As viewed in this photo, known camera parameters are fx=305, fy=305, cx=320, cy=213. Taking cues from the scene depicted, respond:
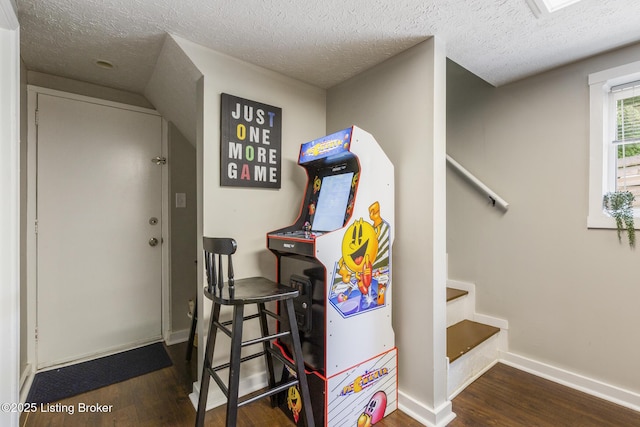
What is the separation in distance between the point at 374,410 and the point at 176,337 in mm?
1837

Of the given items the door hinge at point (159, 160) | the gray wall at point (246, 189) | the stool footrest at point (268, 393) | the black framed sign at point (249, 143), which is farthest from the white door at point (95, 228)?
the stool footrest at point (268, 393)

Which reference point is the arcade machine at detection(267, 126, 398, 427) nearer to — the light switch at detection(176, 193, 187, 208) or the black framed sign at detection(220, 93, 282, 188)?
the black framed sign at detection(220, 93, 282, 188)

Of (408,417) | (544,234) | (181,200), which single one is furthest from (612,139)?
(181,200)

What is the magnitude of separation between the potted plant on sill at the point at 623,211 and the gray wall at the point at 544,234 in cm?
6

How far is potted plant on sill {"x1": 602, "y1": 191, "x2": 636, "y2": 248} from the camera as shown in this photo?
179 cm

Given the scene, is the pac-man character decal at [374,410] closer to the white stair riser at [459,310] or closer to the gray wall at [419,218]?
the gray wall at [419,218]

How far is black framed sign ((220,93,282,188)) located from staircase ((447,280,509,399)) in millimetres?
1608

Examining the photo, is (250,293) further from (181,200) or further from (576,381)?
(576,381)

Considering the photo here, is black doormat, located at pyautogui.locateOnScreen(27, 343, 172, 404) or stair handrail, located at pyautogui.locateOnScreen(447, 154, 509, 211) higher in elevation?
stair handrail, located at pyautogui.locateOnScreen(447, 154, 509, 211)

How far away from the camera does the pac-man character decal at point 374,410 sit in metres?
1.61

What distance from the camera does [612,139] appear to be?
1940mm

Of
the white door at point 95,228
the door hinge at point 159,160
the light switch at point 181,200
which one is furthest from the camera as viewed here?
the light switch at point 181,200

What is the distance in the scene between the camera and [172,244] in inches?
106

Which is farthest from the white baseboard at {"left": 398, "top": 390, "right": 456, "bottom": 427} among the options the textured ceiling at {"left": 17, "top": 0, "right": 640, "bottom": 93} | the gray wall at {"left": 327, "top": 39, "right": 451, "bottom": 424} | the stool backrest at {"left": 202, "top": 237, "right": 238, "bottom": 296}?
the textured ceiling at {"left": 17, "top": 0, "right": 640, "bottom": 93}
